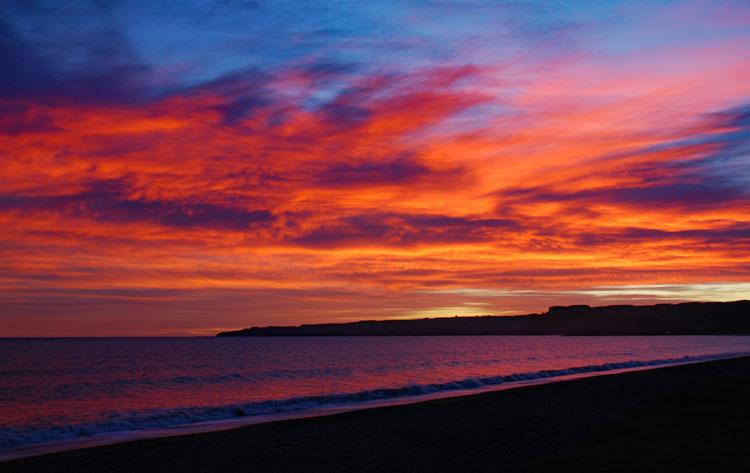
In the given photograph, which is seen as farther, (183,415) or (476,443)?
(183,415)

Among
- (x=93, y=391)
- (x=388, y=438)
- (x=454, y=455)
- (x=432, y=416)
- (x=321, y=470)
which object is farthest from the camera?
(x=93, y=391)

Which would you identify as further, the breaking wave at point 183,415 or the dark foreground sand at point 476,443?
the breaking wave at point 183,415

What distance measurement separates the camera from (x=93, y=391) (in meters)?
46.9

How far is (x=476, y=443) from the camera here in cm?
1900

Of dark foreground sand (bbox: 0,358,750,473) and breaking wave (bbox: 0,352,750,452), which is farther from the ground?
dark foreground sand (bbox: 0,358,750,473)

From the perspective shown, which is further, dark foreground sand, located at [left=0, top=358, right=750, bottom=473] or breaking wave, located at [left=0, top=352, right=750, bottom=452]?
breaking wave, located at [left=0, top=352, right=750, bottom=452]

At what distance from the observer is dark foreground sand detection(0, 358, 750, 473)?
14.6 m

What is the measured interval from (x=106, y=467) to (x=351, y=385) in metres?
32.4

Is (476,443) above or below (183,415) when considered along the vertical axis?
above

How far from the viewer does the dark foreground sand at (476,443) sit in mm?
14586

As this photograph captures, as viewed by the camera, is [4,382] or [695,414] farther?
[4,382]

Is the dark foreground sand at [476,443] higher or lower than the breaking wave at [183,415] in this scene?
higher

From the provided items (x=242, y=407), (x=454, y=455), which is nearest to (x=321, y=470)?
(x=454, y=455)

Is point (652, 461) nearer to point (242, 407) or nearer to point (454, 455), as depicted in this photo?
point (454, 455)
